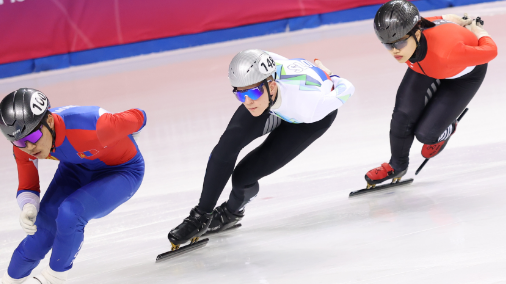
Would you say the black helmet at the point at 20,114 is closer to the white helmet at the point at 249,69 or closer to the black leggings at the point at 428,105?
the white helmet at the point at 249,69

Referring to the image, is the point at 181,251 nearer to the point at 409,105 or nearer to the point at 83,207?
the point at 83,207

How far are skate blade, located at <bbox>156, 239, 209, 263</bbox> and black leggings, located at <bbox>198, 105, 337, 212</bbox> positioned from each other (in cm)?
19

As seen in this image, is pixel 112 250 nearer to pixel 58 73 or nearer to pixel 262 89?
pixel 262 89

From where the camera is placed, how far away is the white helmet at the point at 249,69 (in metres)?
2.44

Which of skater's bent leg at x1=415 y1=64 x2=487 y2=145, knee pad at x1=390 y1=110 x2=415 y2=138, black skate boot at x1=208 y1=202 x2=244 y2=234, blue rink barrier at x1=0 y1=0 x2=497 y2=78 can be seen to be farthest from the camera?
blue rink barrier at x1=0 y1=0 x2=497 y2=78

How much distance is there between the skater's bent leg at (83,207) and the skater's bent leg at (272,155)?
546 millimetres

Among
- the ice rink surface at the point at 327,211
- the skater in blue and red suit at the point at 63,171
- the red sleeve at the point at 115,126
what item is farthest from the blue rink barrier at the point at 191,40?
the red sleeve at the point at 115,126

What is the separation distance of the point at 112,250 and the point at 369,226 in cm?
133

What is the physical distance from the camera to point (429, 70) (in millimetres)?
2998

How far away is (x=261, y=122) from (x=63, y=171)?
101cm

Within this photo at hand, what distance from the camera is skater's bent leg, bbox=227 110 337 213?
2818 mm

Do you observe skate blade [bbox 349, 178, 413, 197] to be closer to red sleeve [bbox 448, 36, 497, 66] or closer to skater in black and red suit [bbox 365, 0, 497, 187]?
skater in black and red suit [bbox 365, 0, 497, 187]

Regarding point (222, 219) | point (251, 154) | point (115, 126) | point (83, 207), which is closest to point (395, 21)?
point (251, 154)

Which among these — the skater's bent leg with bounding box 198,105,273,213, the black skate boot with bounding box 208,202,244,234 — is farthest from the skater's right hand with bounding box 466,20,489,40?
the black skate boot with bounding box 208,202,244,234
